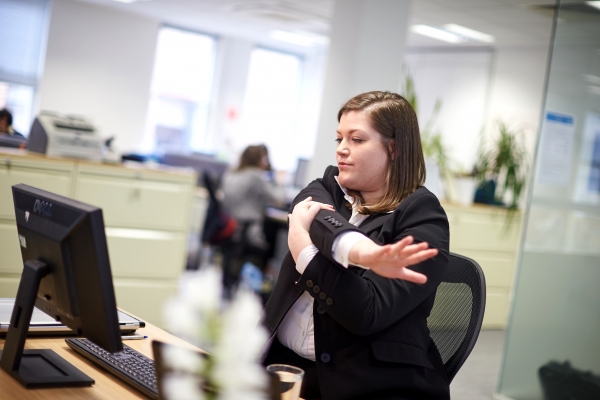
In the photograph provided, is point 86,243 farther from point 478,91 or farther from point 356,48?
point 478,91

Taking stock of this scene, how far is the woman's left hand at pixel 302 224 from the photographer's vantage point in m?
1.50

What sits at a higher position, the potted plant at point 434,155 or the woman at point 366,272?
the potted plant at point 434,155

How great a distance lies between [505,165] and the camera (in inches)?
229

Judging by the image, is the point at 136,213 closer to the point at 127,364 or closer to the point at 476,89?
the point at 127,364

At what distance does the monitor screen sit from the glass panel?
9.57 feet

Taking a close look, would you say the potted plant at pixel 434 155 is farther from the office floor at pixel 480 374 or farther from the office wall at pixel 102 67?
the office wall at pixel 102 67

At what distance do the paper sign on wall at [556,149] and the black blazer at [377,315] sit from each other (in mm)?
2381

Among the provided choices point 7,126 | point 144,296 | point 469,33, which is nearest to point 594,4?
point 144,296

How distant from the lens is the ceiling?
638 centimetres

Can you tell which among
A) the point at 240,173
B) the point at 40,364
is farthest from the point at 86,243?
the point at 240,173

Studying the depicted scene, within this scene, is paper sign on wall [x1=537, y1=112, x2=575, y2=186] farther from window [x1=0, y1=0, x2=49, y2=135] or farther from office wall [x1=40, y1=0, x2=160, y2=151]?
office wall [x1=40, y1=0, x2=160, y2=151]

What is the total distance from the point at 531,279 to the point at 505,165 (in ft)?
7.46

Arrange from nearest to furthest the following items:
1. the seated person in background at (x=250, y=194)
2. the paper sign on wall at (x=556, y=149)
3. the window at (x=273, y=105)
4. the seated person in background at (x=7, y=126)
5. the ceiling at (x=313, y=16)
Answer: the paper sign on wall at (x=556, y=149) → the seated person in background at (x=7, y=126) → the seated person in background at (x=250, y=194) → the ceiling at (x=313, y=16) → the window at (x=273, y=105)

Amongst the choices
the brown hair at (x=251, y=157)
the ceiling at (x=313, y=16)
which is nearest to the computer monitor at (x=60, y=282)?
the brown hair at (x=251, y=157)
